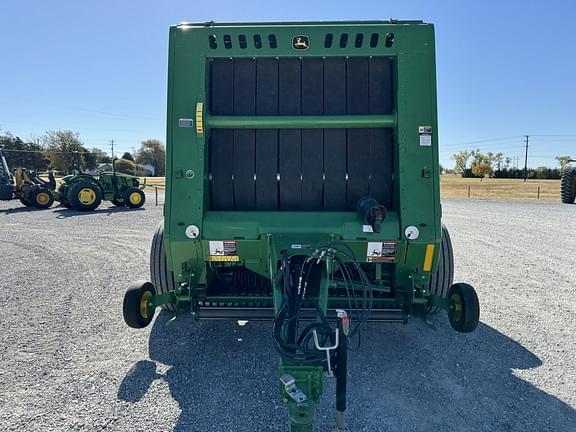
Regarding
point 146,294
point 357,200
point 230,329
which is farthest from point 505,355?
point 146,294

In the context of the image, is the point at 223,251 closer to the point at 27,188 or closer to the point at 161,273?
the point at 161,273

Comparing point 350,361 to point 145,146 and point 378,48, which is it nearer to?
point 378,48

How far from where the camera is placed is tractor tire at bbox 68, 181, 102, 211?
1445cm

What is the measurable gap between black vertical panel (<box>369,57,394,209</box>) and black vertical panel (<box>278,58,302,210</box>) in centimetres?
62

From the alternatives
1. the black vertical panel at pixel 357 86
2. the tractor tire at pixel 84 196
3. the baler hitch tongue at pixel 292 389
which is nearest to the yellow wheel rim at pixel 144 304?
the baler hitch tongue at pixel 292 389

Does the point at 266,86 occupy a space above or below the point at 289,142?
above

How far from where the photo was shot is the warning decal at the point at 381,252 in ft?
9.71

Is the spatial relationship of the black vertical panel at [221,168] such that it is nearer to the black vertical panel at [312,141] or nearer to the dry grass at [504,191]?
the black vertical panel at [312,141]

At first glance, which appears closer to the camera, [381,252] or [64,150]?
[381,252]

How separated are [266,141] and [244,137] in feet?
0.62

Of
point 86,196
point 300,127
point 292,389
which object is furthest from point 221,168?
point 86,196

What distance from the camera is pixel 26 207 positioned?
16.3 metres

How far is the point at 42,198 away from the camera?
52.2 feet

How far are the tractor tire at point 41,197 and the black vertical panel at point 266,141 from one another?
16.1 m
